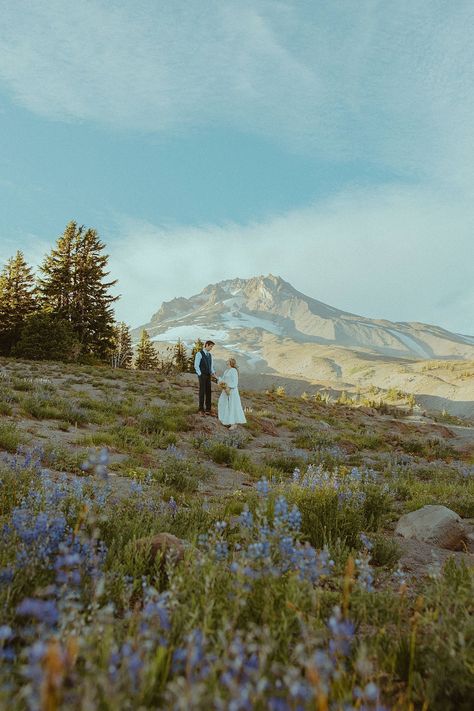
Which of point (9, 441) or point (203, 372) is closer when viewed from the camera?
point (9, 441)

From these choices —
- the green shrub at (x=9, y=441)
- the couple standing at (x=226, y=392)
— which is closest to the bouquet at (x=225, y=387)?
the couple standing at (x=226, y=392)

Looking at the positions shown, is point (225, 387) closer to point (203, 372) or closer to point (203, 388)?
point (203, 388)

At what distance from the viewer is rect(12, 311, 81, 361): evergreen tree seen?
33156 mm

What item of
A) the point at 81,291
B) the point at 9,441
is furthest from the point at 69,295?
the point at 9,441

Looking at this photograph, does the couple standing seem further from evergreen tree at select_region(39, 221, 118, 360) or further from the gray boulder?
evergreen tree at select_region(39, 221, 118, 360)

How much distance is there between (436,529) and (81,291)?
1599 inches

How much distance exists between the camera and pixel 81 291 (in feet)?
134

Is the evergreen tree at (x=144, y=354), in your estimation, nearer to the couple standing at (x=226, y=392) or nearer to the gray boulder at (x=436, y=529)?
the couple standing at (x=226, y=392)

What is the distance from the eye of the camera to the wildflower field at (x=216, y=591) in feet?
4.34

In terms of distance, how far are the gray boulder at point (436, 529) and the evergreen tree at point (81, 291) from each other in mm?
37531

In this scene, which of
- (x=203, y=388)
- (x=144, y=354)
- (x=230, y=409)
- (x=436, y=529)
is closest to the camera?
(x=436, y=529)

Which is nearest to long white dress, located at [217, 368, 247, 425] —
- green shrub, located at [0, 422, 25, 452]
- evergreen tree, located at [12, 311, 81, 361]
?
green shrub, located at [0, 422, 25, 452]

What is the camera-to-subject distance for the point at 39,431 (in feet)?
27.0

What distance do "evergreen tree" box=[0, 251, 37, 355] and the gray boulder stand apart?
1496 inches
